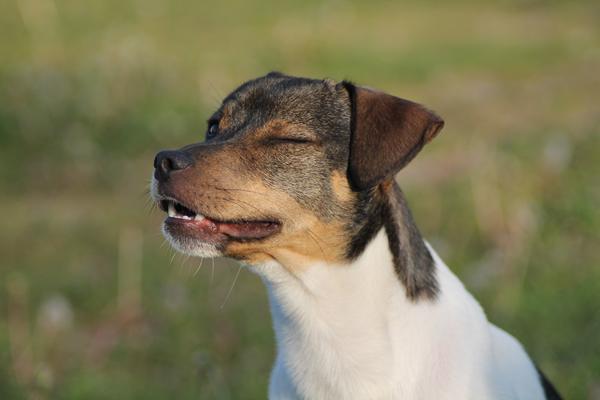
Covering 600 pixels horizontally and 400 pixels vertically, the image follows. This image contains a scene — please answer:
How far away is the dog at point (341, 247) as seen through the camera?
358 centimetres

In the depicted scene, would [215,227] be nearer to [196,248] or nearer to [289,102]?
[196,248]

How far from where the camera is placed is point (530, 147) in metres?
8.33

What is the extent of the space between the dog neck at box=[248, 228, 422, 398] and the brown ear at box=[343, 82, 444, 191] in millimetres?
226

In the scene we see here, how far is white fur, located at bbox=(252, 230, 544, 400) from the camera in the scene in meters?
3.62

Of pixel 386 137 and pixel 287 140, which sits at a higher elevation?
pixel 386 137

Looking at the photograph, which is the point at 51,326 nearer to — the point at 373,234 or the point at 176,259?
the point at 176,259

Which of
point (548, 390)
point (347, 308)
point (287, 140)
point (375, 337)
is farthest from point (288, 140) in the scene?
point (548, 390)

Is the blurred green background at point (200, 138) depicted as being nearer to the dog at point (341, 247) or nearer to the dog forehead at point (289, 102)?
the dog forehead at point (289, 102)

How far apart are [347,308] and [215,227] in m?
0.52

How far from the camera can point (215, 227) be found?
3.65 metres

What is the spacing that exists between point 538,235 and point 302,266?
346 cm

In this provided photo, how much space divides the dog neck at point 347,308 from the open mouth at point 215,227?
133mm

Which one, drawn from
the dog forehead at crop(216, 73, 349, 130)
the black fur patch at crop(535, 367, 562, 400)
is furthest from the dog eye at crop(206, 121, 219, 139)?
the black fur patch at crop(535, 367, 562, 400)

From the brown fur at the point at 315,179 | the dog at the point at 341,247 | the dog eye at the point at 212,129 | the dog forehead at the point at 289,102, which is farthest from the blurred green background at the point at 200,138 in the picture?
the brown fur at the point at 315,179
